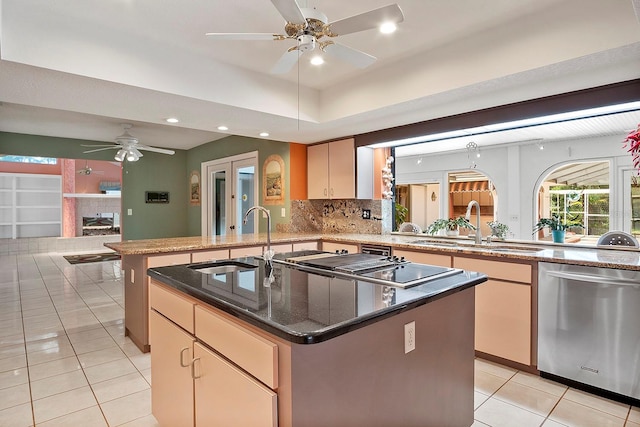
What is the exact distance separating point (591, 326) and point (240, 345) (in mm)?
2380

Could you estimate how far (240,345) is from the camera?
122 cm

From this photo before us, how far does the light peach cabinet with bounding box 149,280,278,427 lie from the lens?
1121mm

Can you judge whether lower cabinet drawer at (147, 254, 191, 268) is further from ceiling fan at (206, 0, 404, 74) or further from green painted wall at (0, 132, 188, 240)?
green painted wall at (0, 132, 188, 240)

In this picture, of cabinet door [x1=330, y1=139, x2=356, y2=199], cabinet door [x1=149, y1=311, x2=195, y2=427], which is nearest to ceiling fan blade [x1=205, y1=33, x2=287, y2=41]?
cabinet door [x1=149, y1=311, x2=195, y2=427]

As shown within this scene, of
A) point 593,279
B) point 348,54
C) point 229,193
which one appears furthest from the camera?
point 229,193

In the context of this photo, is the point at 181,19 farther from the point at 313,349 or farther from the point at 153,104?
the point at 313,349

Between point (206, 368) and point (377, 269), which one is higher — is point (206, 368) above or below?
below

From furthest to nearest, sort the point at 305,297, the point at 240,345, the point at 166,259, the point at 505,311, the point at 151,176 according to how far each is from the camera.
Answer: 1. the point at 151,176
2. the point at 166,259
3. the point at 505,311
4. the point at 305,297
5. the point at 240,345

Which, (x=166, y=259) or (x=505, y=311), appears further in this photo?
(x=166, y=259)

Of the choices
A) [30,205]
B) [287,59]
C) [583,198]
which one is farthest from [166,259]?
[30,205]

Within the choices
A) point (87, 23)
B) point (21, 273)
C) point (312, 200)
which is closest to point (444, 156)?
point (312, 200)

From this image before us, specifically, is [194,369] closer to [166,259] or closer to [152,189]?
[166,259]

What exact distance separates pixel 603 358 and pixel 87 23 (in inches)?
159

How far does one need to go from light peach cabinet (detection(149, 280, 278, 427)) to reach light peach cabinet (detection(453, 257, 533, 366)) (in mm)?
2231
